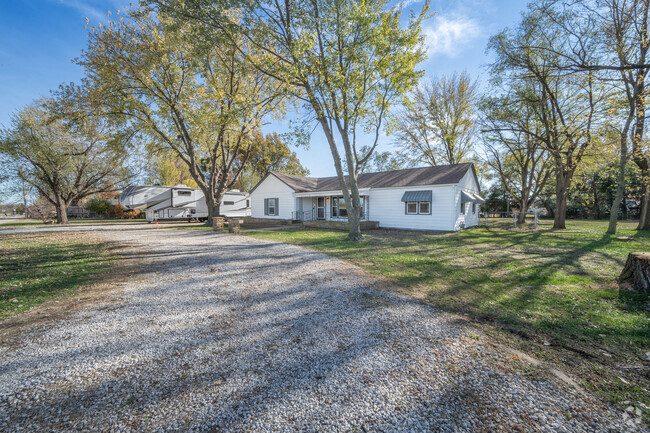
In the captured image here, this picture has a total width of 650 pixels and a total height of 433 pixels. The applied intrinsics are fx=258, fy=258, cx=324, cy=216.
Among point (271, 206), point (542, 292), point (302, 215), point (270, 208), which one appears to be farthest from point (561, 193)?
point (270, 208)

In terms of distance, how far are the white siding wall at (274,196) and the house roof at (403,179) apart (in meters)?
0.61

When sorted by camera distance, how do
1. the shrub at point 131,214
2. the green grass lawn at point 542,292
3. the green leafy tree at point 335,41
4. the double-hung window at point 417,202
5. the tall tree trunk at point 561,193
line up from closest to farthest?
1. the green grass lawn at point 542,292
2. the green leafy tree at point 335,41
3. the double-hung window at point 417,202
4. the tall tree trunk at point 561,193
5. the shrub at point 131,214

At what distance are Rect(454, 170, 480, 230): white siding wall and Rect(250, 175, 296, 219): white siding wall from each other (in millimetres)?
11519

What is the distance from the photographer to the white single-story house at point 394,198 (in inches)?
595

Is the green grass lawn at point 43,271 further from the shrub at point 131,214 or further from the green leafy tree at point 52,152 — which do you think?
the shrub at point 131,214

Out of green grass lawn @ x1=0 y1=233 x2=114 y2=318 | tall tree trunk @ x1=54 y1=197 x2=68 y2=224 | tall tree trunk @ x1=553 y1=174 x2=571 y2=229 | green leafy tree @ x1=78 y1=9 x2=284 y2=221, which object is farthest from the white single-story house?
tall tree trunk @ x1=54 y1=197 x2=68 y2=224

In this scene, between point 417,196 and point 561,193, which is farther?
point 561,193

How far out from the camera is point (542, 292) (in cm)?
486

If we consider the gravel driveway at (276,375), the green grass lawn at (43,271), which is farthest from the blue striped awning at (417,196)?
the green grass lawn at (43,271)

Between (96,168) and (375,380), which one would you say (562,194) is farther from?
(96,168)

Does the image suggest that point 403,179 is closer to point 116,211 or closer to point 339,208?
point 339,208

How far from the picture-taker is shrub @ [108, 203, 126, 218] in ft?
106

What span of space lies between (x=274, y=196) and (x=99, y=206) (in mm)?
26800

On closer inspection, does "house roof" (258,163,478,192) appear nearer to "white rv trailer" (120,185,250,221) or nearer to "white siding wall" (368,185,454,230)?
"white siding wall" (368,185,454,230)
